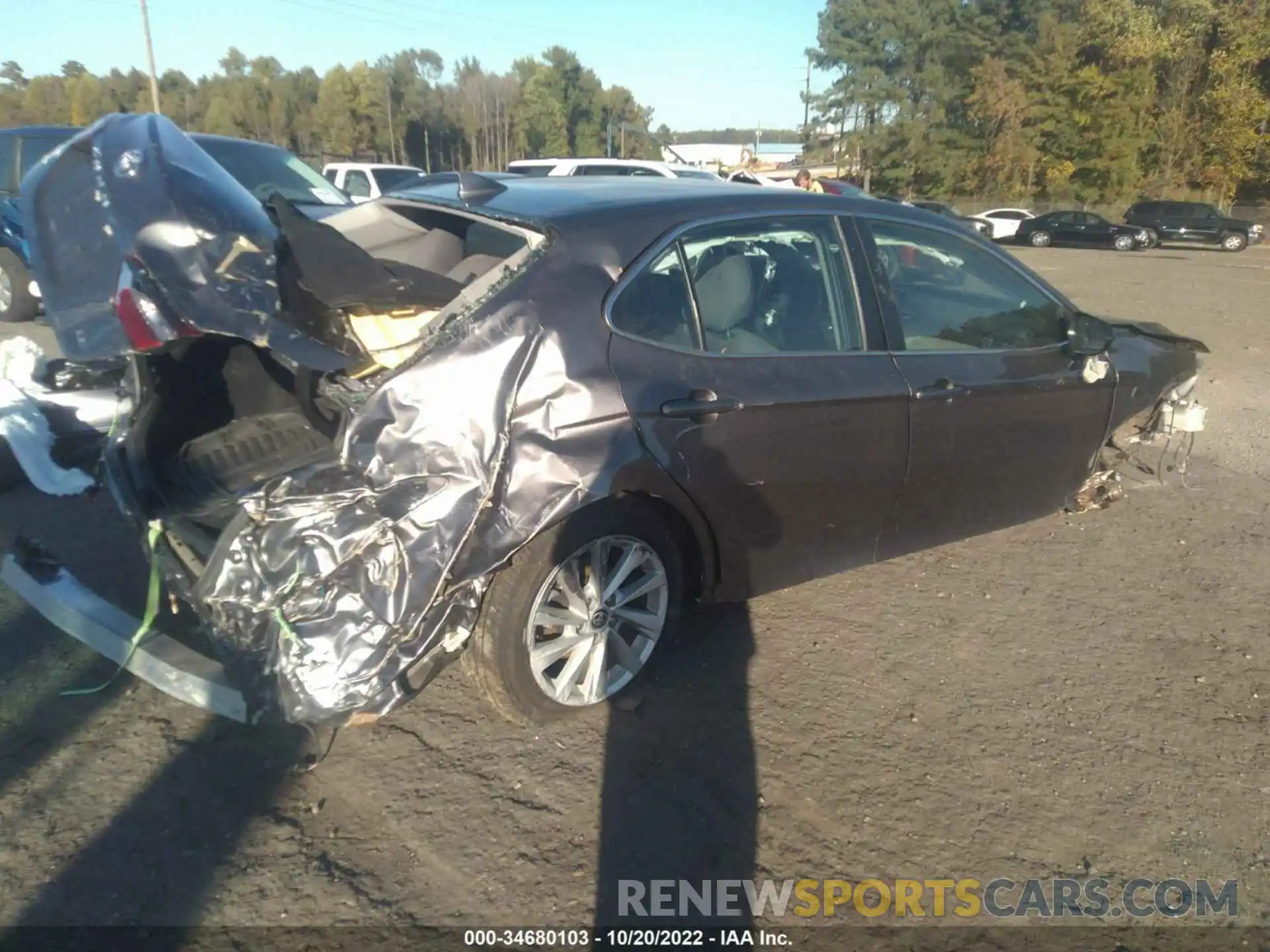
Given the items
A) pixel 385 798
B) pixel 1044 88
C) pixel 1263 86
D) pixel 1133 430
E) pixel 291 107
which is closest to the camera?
pixel 385 798

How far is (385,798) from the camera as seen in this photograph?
285cm

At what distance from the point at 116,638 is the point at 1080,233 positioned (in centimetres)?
3720

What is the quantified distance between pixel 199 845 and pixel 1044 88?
180 ft

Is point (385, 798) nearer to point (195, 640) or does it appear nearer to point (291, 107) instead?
point (195, 640)

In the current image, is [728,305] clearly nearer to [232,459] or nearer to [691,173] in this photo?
[232,459]

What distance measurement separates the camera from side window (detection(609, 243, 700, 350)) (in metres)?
3.02

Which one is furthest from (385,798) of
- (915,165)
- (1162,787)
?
(915,165)

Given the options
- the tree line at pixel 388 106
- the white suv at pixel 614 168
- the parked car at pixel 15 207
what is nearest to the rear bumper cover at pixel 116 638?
the parked car at pixel 15 207

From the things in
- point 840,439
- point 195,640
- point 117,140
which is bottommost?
point 195,640

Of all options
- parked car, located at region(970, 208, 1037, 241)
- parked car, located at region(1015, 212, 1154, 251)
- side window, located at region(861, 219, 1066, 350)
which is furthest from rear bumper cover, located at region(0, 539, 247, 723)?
parked car, located at region(970, 208, 1037, 241)

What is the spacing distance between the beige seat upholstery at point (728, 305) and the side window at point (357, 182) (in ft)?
42.5

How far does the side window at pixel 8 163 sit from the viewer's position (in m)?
9.16

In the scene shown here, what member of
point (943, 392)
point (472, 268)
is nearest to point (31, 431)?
point (472, 268)

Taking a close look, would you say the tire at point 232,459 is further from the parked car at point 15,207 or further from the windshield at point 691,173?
the windshield at point 691,173
